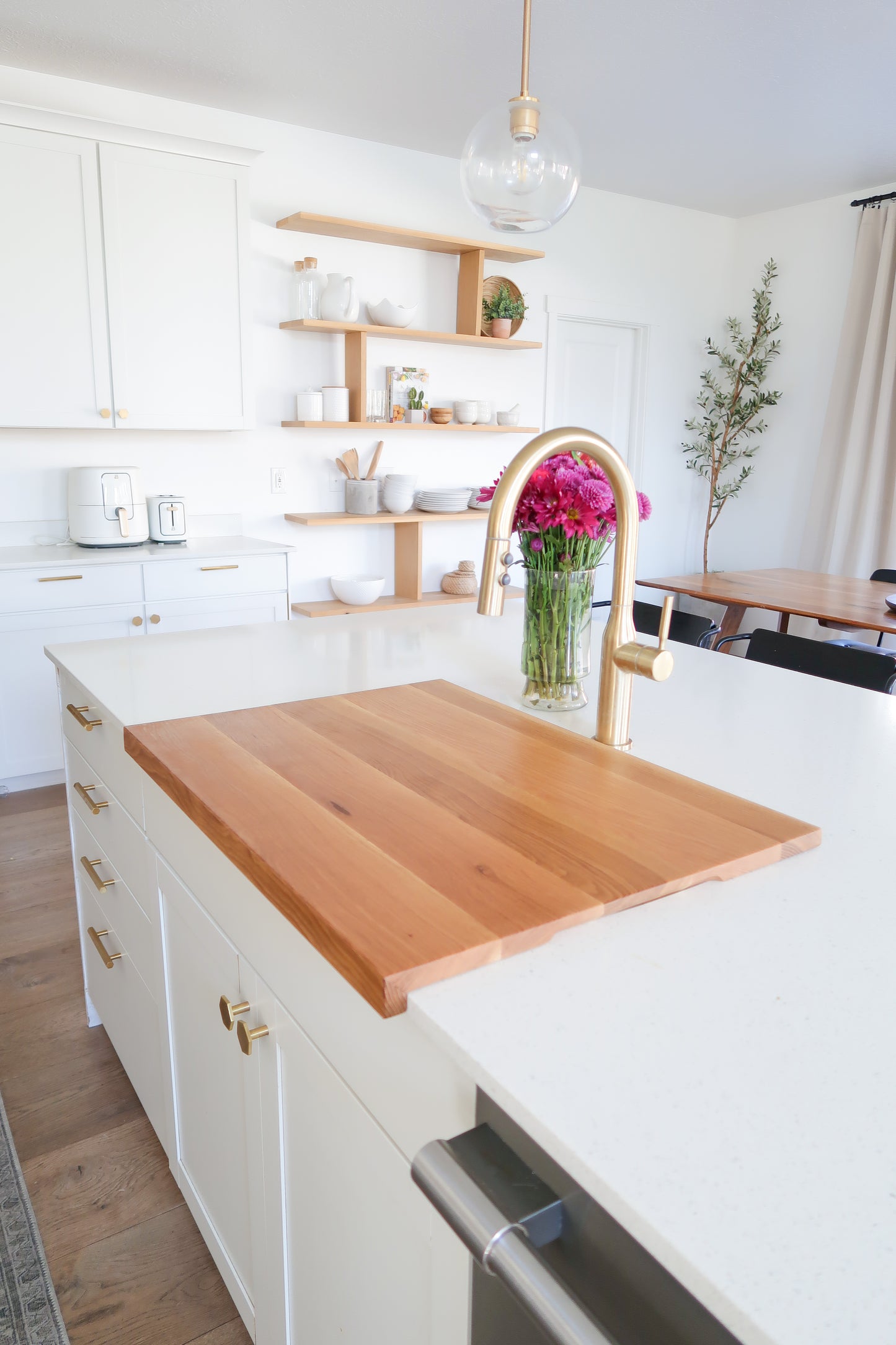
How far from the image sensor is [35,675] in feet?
10.5

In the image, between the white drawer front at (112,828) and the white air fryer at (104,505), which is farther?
the white air fryer at (104,505)

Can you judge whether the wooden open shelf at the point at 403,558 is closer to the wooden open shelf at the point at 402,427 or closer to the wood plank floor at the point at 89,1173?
the wooden open shelf at the point at 402,427

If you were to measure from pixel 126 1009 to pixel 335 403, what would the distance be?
2852 millimetres

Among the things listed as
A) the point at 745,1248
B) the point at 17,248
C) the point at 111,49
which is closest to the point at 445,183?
the point at 111,49

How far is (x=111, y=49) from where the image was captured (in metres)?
3.01

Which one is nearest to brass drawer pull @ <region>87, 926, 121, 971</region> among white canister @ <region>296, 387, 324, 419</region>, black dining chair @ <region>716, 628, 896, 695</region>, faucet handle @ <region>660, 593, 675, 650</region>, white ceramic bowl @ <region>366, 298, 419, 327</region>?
faucet handle @ <region>660, 593, 675, 650</region>

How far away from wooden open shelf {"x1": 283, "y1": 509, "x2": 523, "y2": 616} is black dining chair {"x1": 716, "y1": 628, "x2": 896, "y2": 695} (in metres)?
1.74

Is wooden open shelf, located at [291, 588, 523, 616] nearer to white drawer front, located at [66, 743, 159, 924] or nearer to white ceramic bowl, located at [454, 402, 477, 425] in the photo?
white ceramic bowl, located at [454, 402, 477, 425]

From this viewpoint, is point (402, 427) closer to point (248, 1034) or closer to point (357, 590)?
point (357, 590)

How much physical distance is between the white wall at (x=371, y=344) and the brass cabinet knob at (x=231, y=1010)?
116 inches

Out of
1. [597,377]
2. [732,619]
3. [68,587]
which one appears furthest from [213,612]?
[597,377]

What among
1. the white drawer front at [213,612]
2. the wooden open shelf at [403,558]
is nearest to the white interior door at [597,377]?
the wooden open shelf at [403,558]

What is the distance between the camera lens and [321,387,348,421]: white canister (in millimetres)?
3848

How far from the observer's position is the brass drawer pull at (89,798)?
1.58 m
